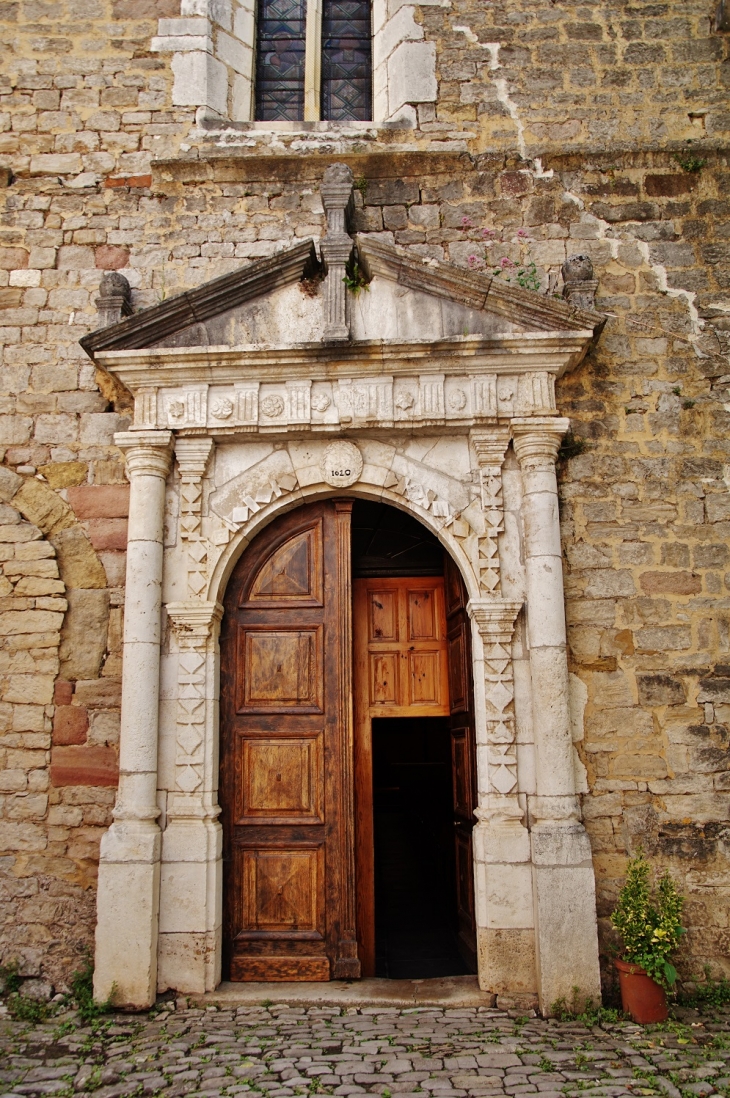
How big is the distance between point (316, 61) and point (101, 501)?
3.42m

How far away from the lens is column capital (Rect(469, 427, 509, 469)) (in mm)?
4727

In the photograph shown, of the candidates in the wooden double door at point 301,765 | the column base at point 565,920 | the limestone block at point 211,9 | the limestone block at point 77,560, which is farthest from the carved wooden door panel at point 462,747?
the limestone block at point 211,9

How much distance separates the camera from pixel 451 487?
4762 mm

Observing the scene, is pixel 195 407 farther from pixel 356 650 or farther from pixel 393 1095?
pixel 393 1095

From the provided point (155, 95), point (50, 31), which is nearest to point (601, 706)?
point (155, 95)

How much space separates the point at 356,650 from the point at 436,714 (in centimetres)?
69

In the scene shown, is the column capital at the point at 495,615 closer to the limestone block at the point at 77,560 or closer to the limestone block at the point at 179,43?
the limestone block at the point at 77,560

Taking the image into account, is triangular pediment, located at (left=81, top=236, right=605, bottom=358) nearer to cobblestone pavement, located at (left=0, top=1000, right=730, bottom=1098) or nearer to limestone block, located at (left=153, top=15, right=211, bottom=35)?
limestone block, located at (left=153, top=15, right=211, bottom=35)

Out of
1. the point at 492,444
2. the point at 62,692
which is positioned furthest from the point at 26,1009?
the point at 492,444

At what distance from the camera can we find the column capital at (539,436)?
466cm

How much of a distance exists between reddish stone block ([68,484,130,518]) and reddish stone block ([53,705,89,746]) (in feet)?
3.70

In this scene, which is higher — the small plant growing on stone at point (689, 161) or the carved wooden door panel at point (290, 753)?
the small plant growing on stone at point (689, 161)

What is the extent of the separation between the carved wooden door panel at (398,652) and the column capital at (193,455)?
1.47 meters

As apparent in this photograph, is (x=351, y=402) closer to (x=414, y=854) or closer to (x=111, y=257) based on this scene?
(x=111, y=257)
